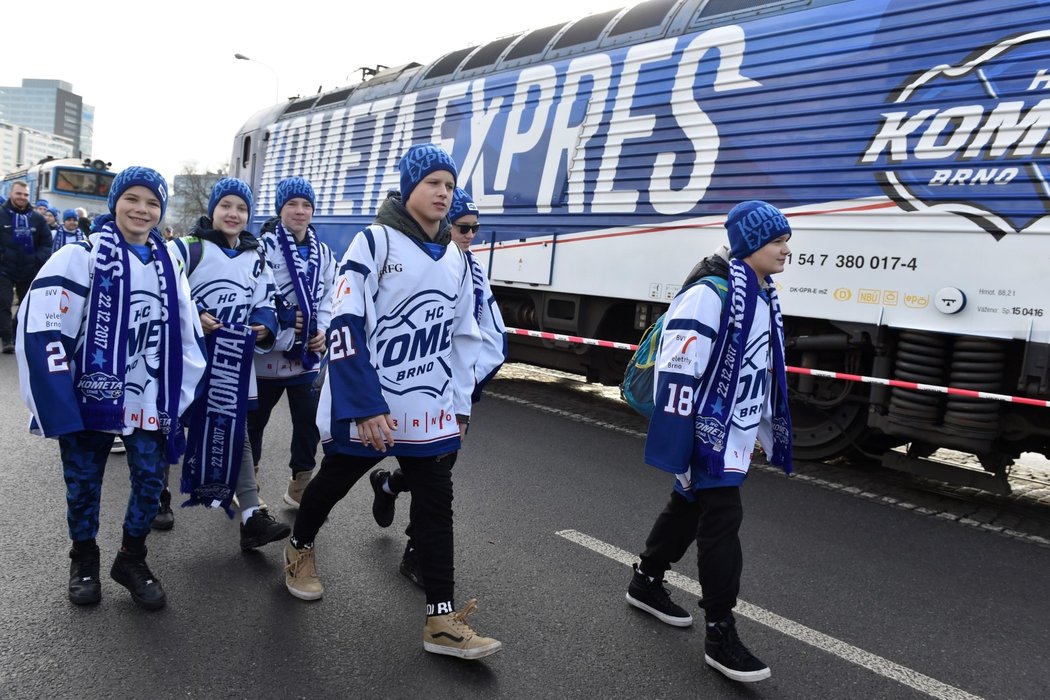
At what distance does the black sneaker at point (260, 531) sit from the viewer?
12.7 feet

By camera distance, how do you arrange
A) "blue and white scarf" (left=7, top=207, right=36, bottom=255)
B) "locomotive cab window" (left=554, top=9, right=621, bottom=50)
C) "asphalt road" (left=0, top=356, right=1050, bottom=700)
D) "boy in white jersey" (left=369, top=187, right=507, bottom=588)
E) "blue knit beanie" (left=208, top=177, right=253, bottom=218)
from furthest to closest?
"blue and white scarf" (left=7, top=207, right=36, bottom=255) → "locomotive cab window" (left=554, top=9, right=621, bottom=50) → "blue knit beanie" (left=208, top=177, right=253, bottom=218) → "boy in white jersey" (left=369, top=187, right=507, bottom=588) → "asphalt road" (left=0, top=356, right=1050, bottom=700)

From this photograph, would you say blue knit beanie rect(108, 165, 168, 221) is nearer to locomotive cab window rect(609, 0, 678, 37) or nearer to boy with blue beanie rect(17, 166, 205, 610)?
boy with blue beanie rect(17, 166, 205, 610)

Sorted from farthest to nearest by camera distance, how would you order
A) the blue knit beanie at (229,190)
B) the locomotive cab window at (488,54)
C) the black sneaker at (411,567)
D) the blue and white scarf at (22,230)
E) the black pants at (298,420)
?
1. the blue and white scarf at (22,230)
2. the locomotive cab window at (488,54)
3. the black pants at (298,420)
4. the blue knit beanie at (229,190)
5. the black sneaker at (411,567)

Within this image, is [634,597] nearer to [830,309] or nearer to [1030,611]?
[1030,611]

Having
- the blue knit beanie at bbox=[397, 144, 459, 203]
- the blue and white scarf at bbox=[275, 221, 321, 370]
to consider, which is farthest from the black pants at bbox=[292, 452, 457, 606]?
the blue and white scarf at bbox=[275, 221, 321, 370]

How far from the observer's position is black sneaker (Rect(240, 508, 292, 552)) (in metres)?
3.87

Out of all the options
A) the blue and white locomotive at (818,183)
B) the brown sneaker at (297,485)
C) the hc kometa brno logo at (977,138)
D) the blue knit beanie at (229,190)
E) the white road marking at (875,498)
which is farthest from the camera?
the blue and white locomotive at (818,183)

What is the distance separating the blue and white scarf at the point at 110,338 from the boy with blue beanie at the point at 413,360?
75 centimetres

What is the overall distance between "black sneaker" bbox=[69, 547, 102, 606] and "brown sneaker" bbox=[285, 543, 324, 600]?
28.5 inches

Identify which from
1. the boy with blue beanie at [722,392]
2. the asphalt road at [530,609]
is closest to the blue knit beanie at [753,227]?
the boy with blue beanie at [722,392]

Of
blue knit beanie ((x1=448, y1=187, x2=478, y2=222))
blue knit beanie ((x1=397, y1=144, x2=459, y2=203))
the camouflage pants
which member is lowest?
the camouflage pants

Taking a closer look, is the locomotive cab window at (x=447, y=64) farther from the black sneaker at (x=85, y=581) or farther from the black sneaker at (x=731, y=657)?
the black sneaker at (x=731, y=657)

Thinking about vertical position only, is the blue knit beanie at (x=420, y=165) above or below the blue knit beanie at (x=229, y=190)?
above

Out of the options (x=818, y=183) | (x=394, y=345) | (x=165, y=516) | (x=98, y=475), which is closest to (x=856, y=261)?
(x=818, y=183)
